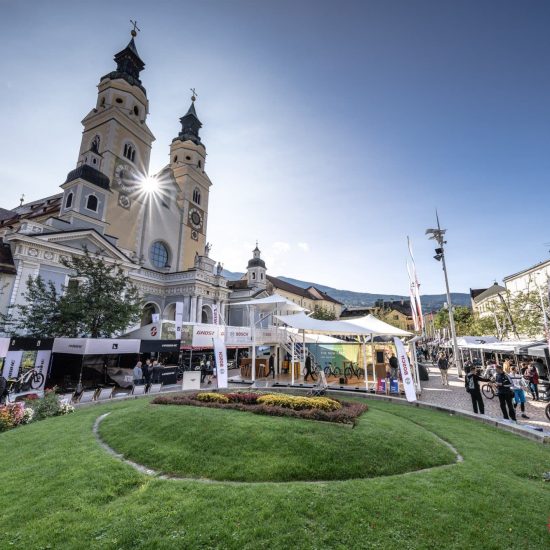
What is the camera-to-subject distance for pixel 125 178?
139 feet

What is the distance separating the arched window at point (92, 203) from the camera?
35438mm

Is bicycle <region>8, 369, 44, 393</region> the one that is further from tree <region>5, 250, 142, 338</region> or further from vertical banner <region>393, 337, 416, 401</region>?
vertical banner <region>393, 337, 416, 401</region>

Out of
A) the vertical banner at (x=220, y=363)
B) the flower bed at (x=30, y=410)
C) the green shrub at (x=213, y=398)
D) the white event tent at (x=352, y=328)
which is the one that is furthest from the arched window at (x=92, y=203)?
the green shrub at (x=213, y=398)

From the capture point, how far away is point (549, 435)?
8984 mm

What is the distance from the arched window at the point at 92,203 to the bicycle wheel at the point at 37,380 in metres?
24.7

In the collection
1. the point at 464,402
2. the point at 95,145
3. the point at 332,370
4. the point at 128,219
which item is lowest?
the point at 464,402

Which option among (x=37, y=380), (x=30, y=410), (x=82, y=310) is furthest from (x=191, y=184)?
(x=30, y=410)

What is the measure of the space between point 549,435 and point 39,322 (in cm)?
2541

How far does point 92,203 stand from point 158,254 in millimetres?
11807

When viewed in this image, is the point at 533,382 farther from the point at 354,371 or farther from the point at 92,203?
the point at 92,203

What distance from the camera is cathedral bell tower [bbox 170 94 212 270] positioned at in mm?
50906

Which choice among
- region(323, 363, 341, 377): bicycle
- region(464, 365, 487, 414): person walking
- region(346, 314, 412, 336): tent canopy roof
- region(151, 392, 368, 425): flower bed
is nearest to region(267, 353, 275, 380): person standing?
region(323, 363, 341, 377): bicycle

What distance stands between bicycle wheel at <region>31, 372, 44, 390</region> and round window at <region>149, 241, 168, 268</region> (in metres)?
29.5

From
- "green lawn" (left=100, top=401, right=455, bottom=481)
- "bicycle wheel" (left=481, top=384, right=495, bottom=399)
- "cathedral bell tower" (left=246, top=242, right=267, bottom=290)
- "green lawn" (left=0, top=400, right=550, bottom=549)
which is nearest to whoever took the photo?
"green lawn" (left=0, top=400, right=550, bottom=549)
